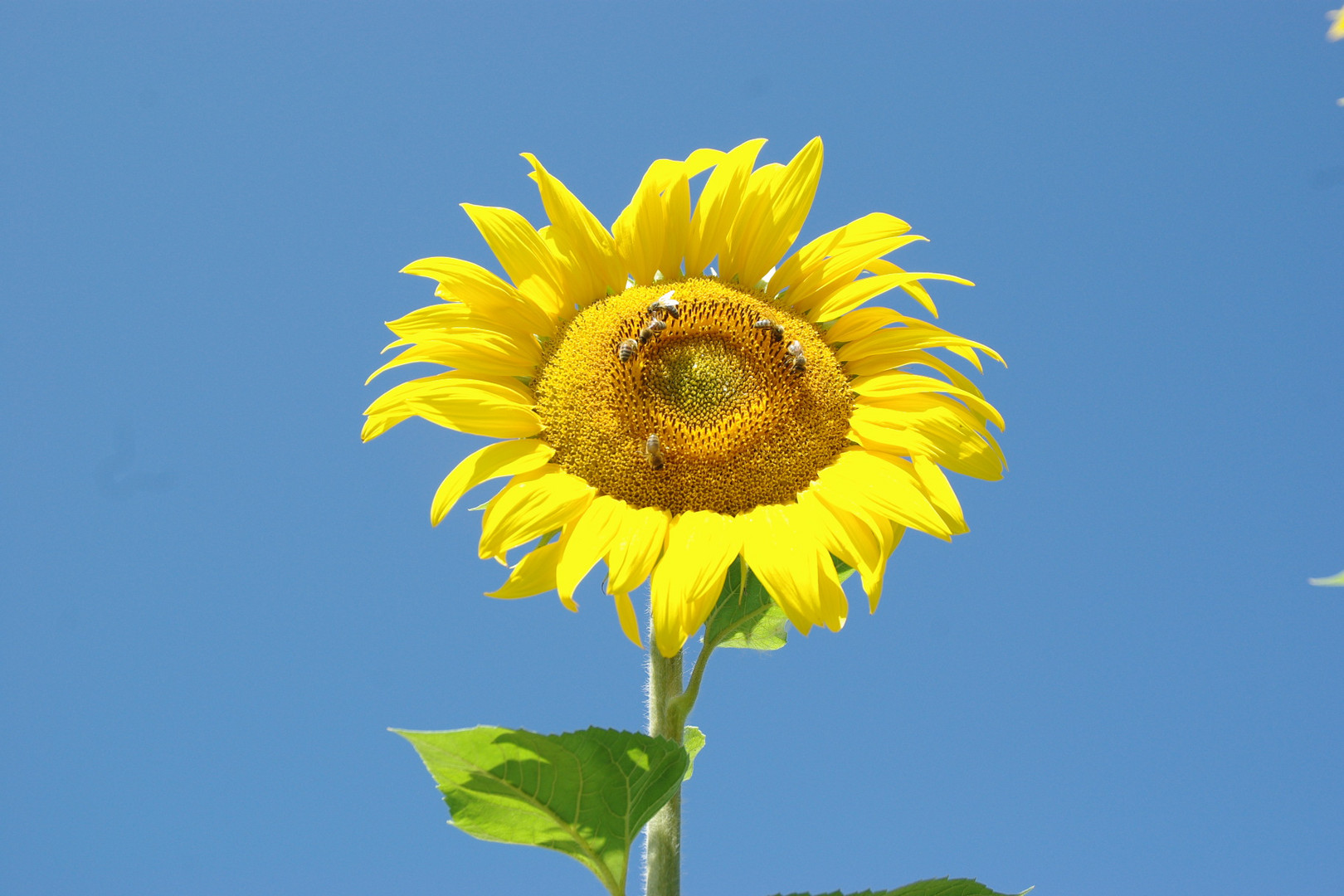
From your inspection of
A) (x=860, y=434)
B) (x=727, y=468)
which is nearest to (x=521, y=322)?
(x=727, y=468)

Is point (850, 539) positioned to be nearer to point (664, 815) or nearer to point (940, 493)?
point (940, 493)

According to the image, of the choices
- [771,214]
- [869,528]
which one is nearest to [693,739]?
[869,528]

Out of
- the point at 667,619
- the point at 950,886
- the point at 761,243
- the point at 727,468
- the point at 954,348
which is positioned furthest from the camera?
the point at 761,243

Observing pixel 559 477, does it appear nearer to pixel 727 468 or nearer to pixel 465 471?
pixel 465 471

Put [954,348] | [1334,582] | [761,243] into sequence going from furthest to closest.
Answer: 1. [761,243]
2. [954,348]
3. [1334,582]

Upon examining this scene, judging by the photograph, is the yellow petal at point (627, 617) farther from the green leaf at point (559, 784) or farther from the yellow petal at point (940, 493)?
the yellow petal at point (940, 493)

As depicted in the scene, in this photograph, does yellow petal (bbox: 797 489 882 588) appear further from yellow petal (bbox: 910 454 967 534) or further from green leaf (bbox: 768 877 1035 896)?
green leaf (bbox: 768 877 1035 896)
